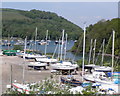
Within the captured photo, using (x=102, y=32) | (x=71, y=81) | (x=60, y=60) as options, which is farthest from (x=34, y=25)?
(x=71, y=81)

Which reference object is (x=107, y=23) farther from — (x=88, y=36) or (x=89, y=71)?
(x=89, y=71)

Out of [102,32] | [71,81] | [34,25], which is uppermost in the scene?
[34,25]

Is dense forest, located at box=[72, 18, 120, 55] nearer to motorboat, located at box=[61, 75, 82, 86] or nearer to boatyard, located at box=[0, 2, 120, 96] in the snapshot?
boatyard, located at box=[0, 2, 120, 96]

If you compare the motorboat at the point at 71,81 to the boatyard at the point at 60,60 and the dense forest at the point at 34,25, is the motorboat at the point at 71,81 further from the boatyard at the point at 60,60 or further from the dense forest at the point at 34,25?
the dense forest at the point at 34,25

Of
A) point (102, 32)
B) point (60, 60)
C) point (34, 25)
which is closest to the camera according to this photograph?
point (60, 60)

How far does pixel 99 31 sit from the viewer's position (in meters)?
66.7

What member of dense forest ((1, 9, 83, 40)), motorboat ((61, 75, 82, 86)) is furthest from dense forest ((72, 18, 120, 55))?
dense forest ((1, 9, 83, 40))

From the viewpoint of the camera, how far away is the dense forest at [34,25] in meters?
121

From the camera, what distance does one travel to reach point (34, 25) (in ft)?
A: 465

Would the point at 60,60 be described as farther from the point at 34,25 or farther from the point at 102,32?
the point at 34,25

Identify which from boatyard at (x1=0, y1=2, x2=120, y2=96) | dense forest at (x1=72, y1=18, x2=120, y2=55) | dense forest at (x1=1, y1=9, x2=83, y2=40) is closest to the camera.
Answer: boatyard at (x1=0, y1=2, x2=120, y2=96)

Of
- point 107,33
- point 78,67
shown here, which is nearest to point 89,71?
point 78,67

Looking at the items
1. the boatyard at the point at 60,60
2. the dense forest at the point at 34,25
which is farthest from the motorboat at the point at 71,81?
the dense forest at the point at 34,25

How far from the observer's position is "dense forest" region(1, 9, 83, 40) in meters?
121
